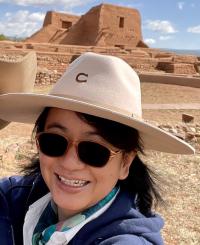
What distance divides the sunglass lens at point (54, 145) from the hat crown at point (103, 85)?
155 mm

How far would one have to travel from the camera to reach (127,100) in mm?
1547

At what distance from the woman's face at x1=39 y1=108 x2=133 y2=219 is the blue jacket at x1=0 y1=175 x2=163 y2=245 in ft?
0.26

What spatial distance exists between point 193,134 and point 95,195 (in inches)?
277

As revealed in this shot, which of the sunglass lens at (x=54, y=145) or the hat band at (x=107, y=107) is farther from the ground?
the hat band at (x=107, y=107)

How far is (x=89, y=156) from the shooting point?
4.95ft

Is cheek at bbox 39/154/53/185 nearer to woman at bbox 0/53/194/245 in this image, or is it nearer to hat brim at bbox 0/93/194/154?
woman at bbox 0/53/194/245

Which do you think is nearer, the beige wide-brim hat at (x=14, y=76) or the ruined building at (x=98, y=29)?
the beige wide-brim hat at (x=14, y=76)

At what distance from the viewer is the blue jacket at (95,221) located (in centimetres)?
144

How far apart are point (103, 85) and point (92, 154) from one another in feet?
0.82

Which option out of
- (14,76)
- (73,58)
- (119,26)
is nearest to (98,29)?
(119,26)

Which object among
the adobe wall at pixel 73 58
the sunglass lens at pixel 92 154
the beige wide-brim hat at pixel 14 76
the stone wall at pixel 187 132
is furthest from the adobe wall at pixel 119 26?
the sunglass lens at pixel 92 154

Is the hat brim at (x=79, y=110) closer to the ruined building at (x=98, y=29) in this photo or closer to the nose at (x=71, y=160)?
the nose at (x=71, y=160)

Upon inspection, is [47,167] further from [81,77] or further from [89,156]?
[81,77]

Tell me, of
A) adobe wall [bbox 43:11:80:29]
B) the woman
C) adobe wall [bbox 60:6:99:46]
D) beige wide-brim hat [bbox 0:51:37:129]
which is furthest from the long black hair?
adobe wall [bbox 43:11:80:29]
